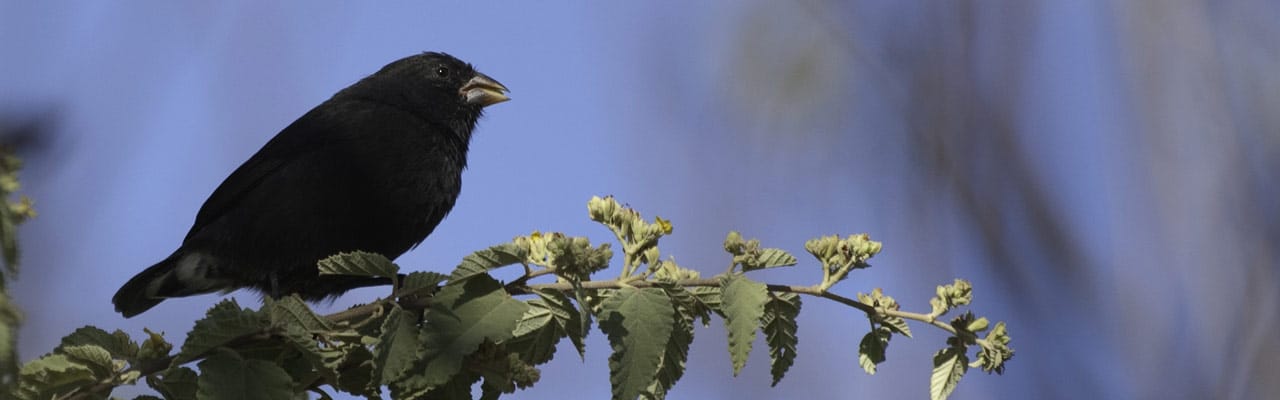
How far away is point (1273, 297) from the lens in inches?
110

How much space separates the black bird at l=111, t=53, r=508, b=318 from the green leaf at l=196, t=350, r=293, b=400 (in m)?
2.03

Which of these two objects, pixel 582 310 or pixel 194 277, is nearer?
pixel 582 310

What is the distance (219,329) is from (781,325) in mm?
950

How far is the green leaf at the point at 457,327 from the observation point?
2072mm

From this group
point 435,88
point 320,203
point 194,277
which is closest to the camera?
Result: point 320,203

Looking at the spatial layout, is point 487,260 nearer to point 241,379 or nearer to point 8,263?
point 241,379

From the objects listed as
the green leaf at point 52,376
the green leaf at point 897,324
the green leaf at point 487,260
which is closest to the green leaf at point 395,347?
the green leaf at point 487,260

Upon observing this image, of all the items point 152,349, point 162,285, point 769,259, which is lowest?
point 152,349

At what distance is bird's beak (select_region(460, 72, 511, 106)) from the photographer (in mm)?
5215

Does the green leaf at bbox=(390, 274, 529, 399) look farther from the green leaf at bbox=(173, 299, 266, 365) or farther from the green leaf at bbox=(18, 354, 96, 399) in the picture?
the green leaf at bbox=(18, 354, 96, 399)

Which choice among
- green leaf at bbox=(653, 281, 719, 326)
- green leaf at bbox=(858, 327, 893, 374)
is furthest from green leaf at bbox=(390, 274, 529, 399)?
green leaf at bbox=(858, 327, 893, 374)

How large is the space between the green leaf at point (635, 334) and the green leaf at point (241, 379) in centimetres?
54

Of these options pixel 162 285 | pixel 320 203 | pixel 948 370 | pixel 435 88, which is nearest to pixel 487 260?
pixel 948 370

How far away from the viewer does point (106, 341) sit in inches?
81.5
